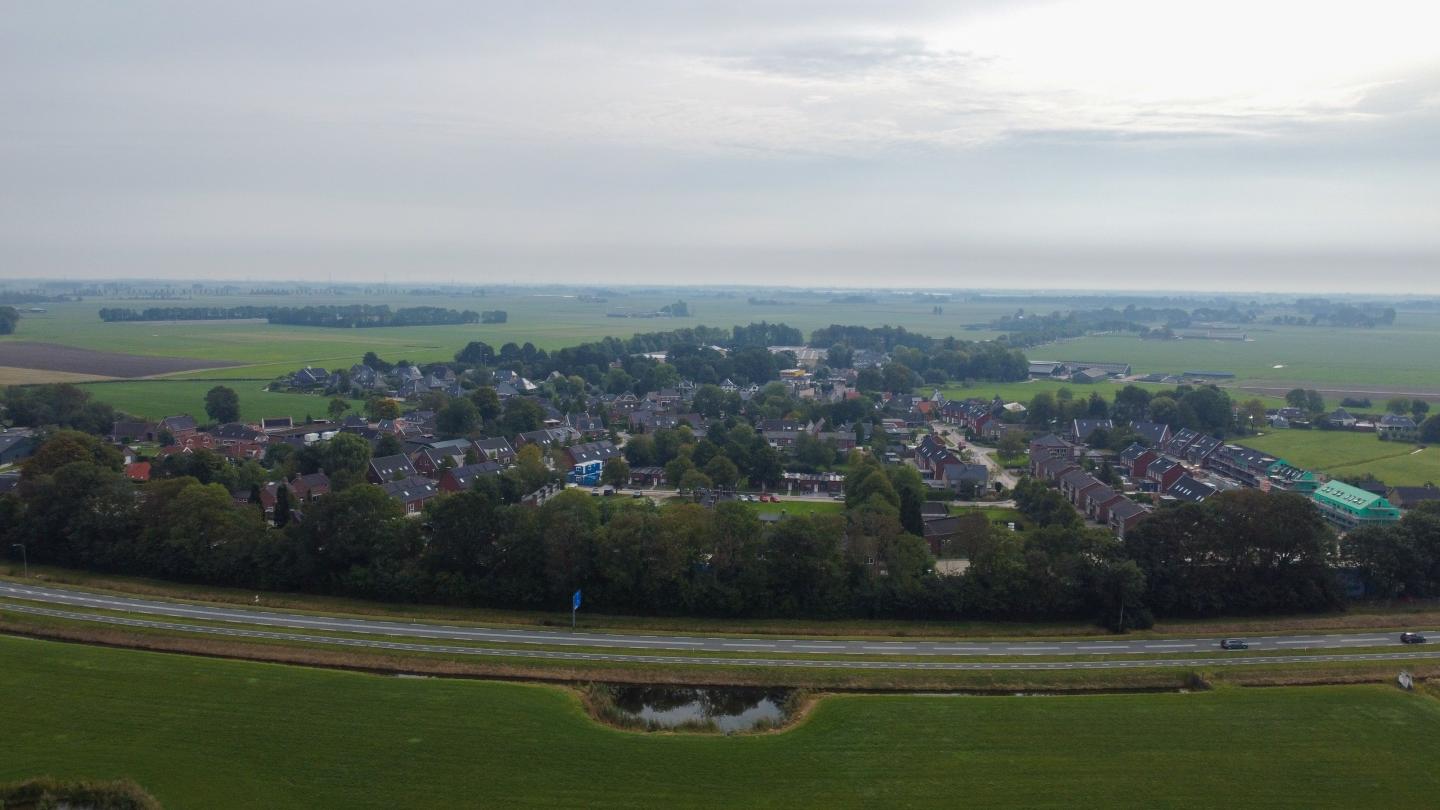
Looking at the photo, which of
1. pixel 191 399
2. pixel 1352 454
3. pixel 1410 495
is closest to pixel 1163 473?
pixel 1410 495

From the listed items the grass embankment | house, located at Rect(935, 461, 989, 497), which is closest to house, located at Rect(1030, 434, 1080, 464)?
house, located at Rect(935, 461, 989, 497)

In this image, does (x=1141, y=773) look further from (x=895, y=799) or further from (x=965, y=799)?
(x=895, y=799)

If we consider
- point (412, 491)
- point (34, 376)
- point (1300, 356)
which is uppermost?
point (1300, 356)

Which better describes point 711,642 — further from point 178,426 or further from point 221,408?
point 221,408

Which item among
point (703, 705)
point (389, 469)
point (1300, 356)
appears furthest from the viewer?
point (1300, 356)

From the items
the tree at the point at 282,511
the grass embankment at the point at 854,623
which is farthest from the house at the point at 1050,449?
the tree at the point at 282,511

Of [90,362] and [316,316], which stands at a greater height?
[316,316]

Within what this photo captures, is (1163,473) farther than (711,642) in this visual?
Yes

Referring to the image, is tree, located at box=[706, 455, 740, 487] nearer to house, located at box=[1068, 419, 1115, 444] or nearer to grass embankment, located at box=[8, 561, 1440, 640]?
grass embankment, located at box=[8, 561, 1440, 640]

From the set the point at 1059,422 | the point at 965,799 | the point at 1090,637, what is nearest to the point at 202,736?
the point at 965,799
